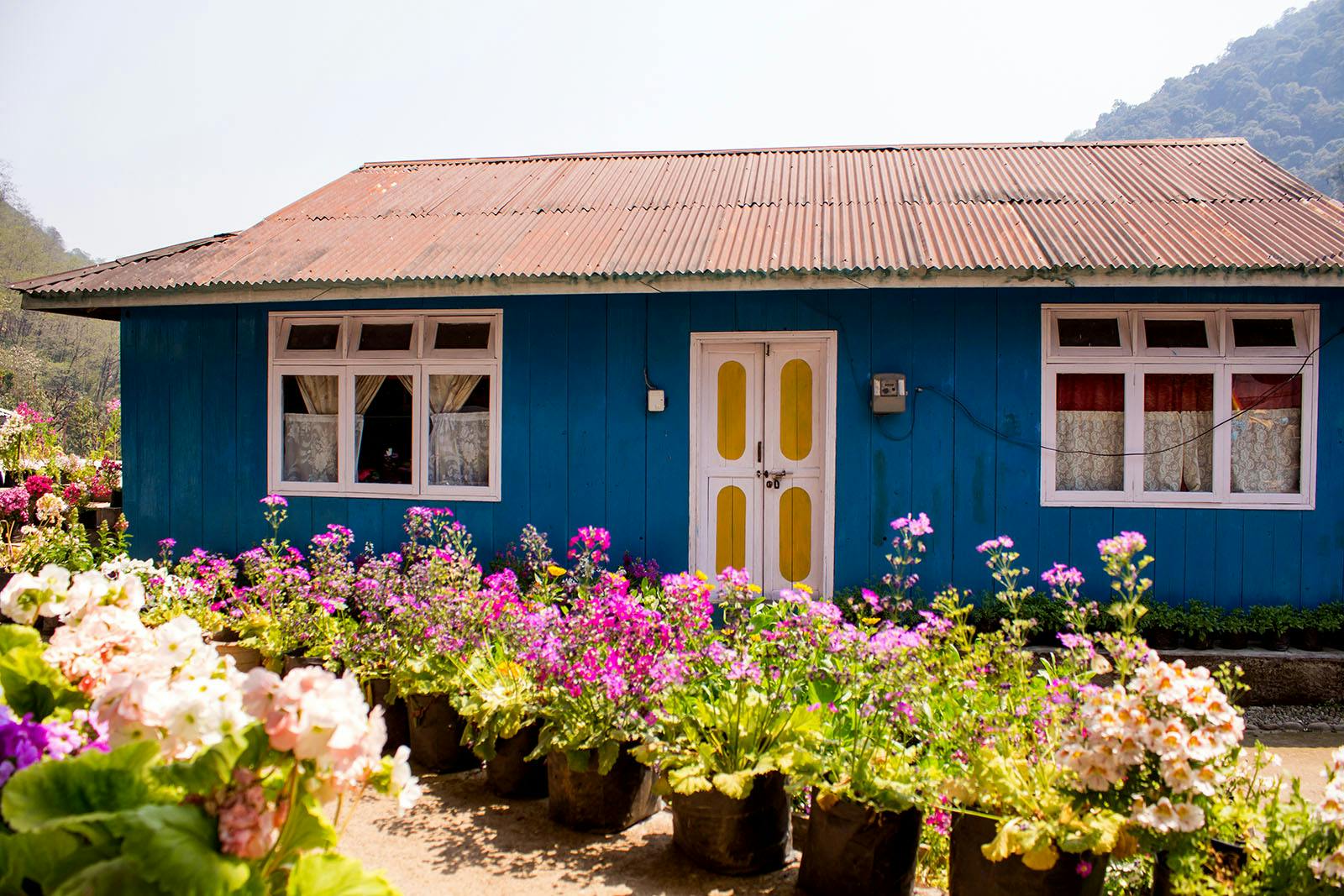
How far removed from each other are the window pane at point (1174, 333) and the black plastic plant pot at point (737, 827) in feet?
16.6

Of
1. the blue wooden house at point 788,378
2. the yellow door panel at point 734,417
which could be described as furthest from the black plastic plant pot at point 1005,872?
the yellow door panel at point 734,417

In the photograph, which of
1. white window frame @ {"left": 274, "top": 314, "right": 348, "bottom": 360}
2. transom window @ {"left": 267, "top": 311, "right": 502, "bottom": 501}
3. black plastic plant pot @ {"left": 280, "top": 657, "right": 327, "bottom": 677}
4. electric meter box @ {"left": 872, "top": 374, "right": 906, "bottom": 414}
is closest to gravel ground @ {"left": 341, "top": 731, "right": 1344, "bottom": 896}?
black plastic plant pot @ {"left": 280, "top": 657, "right": 327, "bottom": 677}

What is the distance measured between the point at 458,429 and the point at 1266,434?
637 centimetres

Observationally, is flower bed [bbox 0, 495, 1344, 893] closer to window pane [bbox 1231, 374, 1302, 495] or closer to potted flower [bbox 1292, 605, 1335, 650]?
potted flower [bbox 1292, 605, 1335, 650]

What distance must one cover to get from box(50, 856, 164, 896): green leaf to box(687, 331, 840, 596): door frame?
5.77 metres

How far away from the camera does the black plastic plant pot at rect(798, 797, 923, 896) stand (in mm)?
3324

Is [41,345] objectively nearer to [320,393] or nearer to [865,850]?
[320,393]

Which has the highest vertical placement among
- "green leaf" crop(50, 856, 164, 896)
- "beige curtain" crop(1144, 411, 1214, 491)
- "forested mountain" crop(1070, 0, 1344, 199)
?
"forested mountain" crop(1070, 0, 1344, 199)

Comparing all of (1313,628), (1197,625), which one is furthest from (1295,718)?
(1197,625)

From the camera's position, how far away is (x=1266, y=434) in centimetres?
691

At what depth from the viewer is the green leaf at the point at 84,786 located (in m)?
1.64

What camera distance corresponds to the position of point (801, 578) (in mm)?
7340

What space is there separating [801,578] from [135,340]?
618 cm

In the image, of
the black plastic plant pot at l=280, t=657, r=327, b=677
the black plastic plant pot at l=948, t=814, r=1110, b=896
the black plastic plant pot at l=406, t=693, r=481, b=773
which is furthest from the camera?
the black plastic plant pot at l=280, t=657, r=327, b=677
